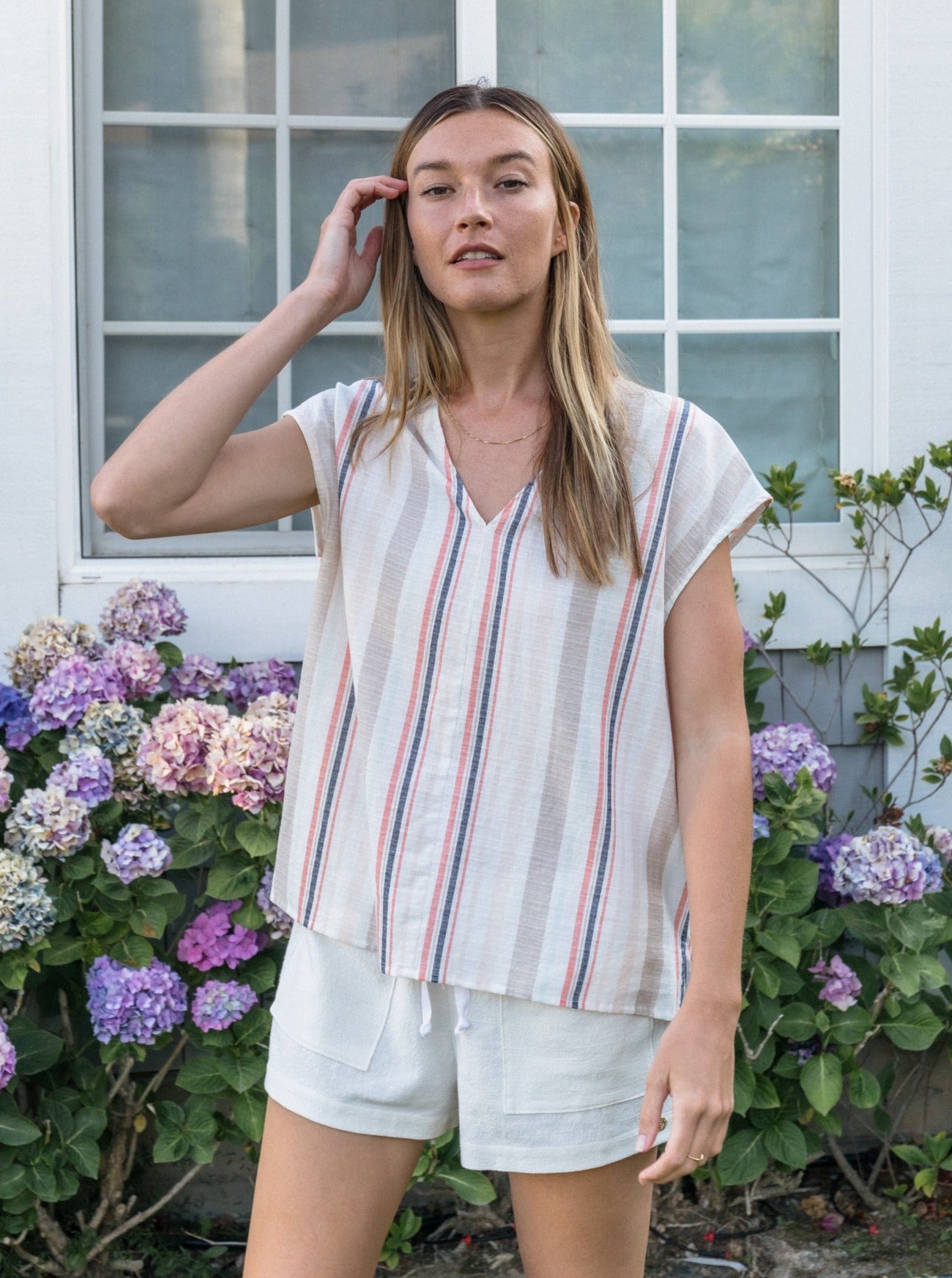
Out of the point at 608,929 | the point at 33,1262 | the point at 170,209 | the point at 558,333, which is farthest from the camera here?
the point at 170,209

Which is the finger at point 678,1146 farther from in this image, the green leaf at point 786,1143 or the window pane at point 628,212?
the window pane at point 628,212

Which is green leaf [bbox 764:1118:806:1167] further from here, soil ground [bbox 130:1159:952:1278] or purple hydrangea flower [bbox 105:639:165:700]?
purple hydrangea flower [bbox 105:639:165:700]

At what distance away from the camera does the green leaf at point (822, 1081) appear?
7.70 ft

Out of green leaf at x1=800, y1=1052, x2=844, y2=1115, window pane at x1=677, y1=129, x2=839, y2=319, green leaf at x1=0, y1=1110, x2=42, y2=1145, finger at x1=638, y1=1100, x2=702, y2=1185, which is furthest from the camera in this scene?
window pane at x1=677, y1=129, x2=839, y2=319

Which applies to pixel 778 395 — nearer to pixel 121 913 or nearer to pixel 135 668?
pixel 135 668

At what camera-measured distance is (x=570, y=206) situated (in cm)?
150

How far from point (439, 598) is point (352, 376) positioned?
1551 mm

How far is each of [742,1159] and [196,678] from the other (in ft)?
4.40

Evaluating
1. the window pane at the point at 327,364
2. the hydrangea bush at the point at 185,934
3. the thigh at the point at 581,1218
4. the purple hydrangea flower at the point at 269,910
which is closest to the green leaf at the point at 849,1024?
the hydrangea bush at the point at 185,934

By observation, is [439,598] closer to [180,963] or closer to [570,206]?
[570,206]

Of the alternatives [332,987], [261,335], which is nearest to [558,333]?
[261,335]

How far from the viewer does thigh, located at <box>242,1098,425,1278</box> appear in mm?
→ 1334

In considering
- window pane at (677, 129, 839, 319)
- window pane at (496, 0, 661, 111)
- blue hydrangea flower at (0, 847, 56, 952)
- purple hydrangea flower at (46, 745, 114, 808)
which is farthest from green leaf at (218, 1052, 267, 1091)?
window pane at (496, 0, 661, 111)

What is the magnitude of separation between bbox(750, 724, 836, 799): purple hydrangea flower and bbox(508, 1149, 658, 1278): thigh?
110 cm
